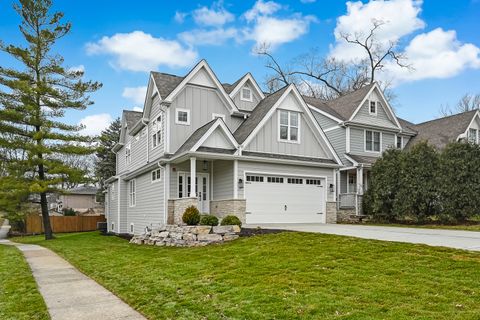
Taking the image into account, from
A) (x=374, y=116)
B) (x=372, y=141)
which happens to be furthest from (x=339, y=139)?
(x=374, y=116)

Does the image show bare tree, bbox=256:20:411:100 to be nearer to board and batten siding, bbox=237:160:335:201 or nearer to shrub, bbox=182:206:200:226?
board and batten siding, bbox=237:160:335:201

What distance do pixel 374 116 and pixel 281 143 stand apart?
9195 millimetres

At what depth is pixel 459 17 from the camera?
18.0 meters

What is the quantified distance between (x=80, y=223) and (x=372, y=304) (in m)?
30.0

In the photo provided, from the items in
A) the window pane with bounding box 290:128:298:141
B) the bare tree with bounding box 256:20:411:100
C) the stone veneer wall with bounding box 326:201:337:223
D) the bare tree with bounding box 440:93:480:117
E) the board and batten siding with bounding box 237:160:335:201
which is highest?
the bare tree with bounding box 256:20:411:100

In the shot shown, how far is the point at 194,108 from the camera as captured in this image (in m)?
18.3

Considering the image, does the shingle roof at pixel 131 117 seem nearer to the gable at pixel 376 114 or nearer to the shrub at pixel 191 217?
the shrub at pixel 191 217

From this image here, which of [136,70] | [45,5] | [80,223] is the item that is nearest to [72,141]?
[136,70]

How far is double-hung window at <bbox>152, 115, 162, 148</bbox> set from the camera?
60.2 ft

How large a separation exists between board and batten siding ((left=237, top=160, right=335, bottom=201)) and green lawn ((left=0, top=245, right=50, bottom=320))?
8481mm

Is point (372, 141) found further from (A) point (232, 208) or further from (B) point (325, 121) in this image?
(A) point (232, 208)

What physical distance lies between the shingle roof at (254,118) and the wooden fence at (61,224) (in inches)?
738

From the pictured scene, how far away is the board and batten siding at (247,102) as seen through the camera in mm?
20812

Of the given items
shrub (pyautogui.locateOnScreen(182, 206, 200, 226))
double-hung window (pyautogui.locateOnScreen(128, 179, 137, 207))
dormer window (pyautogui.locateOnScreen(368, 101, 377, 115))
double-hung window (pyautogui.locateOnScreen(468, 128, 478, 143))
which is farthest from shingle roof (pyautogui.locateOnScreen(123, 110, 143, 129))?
double-hung window (pyautogui.locateOnScreen(468, 128, 478, 143))
